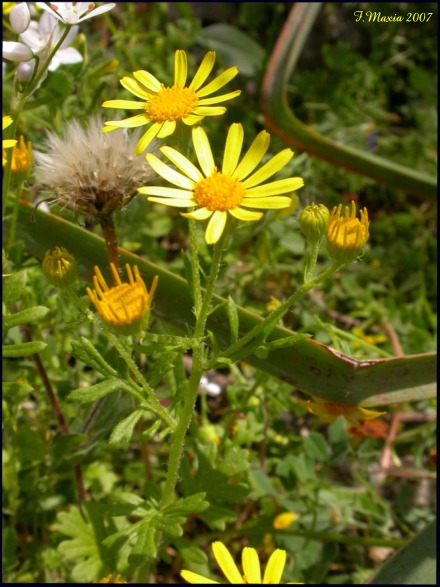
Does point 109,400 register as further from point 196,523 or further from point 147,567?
point 196,523

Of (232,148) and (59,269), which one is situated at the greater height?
(232,148)

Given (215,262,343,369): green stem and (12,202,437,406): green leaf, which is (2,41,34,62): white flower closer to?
(12,202,437,406): green leaf

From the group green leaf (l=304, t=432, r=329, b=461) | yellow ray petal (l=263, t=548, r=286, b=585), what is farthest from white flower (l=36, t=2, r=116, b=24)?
green leaf (l=304, t=432, r=329, b=461)

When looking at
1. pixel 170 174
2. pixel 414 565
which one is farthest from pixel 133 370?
pixel 414 565

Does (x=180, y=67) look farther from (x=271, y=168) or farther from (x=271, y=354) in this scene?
(x=271, y=354)

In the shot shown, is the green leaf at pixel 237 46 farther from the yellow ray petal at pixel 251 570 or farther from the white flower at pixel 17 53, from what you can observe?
the yellow ray petal at pixel 251 570

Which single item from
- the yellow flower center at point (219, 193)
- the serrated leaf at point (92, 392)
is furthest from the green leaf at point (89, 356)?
the yellow flower center at point (219, 193)
